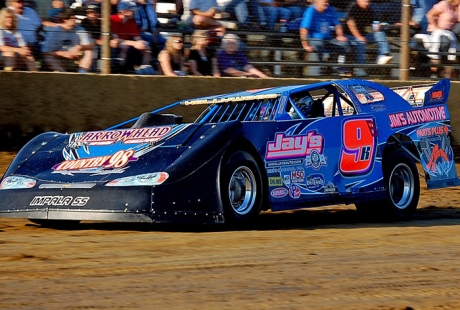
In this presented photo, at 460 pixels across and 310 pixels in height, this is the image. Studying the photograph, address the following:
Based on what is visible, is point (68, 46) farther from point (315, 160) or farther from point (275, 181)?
point (275, 181)

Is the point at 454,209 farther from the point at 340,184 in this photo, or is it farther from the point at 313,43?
the point at 313,43

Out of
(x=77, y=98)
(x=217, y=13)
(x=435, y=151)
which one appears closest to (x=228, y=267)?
(x=435, y=151)

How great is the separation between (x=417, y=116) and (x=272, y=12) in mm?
3287

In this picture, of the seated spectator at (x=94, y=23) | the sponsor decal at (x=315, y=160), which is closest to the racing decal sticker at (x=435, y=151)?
the sponsor decal at (x=315, y=160)

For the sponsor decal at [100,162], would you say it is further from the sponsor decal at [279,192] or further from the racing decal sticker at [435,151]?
the racing decal sticker at [435,151]

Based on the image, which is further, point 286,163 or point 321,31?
point 321,31

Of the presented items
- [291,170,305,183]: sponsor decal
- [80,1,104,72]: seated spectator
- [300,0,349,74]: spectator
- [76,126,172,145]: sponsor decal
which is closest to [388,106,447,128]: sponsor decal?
[291,170,305,183]: sponsor decal

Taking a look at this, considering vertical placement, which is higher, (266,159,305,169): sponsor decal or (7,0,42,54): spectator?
(7,0,42,54): spectator

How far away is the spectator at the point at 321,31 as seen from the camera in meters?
11.8

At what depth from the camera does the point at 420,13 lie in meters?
12.7

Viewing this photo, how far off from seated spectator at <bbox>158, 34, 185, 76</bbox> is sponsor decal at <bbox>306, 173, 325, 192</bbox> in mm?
4151

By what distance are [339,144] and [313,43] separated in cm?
422

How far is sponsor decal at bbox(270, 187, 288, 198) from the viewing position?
7262 millimetres

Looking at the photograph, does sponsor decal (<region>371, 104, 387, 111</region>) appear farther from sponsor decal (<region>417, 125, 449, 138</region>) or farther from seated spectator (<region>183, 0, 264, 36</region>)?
seated spectator (<region>183, 0, 264, 36</region>)
